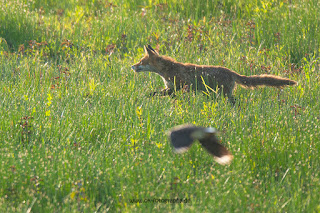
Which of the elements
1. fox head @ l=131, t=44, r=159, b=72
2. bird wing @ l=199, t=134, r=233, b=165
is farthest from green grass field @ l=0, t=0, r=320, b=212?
fox head @ l=131, t=44, r=159, b=72

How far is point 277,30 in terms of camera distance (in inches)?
339

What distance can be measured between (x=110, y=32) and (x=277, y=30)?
131 inches

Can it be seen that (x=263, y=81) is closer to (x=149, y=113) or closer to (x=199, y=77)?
(x=199, y=77)

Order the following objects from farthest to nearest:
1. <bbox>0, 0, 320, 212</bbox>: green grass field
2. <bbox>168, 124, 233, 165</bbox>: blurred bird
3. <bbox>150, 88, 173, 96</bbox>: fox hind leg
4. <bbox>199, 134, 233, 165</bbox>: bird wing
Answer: <bbox>150, 88, 173, 96</bbox>: fox hind leg < <bbox>199, 134, 233, 165</bbox>: bird wing < <bbox>0, 0, 320, 212</bbox>: green grass field < <bbox>168, 124, 233, 165</bbox>: blurred bird

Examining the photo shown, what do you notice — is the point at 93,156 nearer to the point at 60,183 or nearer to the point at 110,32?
the point at 60,183

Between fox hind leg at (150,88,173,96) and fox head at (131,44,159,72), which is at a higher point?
fox head at (131,44,159,72)

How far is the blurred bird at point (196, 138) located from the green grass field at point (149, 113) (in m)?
0.17

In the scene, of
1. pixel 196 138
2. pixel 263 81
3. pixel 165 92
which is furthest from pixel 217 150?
pixel 165 92

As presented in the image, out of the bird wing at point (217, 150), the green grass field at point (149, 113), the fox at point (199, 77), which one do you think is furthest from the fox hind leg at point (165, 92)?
the bird wing at point (217, 150)

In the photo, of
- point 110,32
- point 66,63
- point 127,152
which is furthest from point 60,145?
point 110,32

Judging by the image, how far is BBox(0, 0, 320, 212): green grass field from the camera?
3850 mm

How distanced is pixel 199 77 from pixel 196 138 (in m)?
3.02

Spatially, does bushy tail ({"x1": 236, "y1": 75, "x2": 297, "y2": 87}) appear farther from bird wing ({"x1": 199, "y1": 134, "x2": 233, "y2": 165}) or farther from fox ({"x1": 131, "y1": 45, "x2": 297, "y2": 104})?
bird wing ({"x1": 199, "y1": 134, "x2": 233, "y2": 165})

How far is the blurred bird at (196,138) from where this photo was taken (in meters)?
3.74
